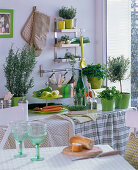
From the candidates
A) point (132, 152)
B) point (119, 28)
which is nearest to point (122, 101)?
point (119, 28)

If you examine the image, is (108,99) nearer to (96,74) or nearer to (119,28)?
(96,74)

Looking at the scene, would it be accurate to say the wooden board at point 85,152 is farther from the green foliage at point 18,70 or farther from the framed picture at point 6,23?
the framed picture at point 6,23

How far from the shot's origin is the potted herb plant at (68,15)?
3939 mm

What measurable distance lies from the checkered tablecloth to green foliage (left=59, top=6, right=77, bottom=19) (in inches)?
45.2

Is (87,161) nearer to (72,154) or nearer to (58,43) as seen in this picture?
(72,154)

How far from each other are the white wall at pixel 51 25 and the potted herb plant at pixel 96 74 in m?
0.21

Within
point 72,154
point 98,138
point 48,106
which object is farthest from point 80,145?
point 48,106

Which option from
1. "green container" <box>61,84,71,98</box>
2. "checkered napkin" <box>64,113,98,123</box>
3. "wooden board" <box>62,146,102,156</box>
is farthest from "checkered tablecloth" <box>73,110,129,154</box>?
"wooden board" <box>62,146,102,156</box>

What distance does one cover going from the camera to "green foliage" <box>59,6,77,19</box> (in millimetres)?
3938

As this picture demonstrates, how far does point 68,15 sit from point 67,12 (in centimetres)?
3

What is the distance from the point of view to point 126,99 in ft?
11.8

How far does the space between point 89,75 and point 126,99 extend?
2.10 feet

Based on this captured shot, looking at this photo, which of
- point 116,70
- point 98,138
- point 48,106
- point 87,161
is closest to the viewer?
point 87,161

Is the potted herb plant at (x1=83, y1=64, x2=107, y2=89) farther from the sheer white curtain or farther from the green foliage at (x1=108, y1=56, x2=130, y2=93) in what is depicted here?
the sheer white curtain
